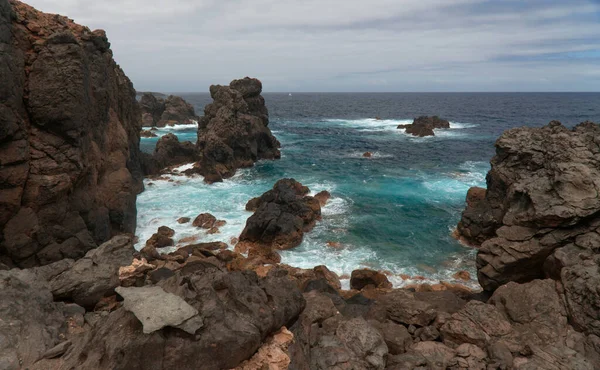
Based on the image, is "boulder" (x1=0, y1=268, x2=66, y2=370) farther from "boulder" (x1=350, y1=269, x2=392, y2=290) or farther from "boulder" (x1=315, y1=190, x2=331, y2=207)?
"boulder" (x1=315, y1=190, x2=331, y2=207)

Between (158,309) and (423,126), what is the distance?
81.0 meters

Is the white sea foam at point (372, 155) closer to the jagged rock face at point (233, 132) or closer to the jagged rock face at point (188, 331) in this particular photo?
the jagged rock face at point (233, 132)

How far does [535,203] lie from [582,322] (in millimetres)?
5834

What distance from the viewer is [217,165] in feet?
149

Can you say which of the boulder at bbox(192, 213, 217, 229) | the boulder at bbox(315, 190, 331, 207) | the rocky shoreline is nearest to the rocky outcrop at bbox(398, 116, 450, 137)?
the boulder at bbox(315, 190, 331, 207)

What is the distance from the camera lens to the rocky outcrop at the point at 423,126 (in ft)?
251

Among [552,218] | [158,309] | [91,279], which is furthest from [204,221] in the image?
[552,218]

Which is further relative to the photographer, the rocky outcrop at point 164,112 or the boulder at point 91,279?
the rocky outcrop at point 164,112

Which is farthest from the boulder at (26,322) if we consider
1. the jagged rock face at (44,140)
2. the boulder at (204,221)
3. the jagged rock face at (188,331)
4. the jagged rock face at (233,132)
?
the jagged rock face at (233,132)

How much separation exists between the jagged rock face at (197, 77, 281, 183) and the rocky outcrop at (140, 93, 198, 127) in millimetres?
33794

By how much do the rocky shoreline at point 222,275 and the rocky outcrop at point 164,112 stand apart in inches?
2436

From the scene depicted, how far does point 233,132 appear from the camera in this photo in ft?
158

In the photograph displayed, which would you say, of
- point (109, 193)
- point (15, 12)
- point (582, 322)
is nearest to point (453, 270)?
point (582, 322)

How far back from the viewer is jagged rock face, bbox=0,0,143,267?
49.5ft
